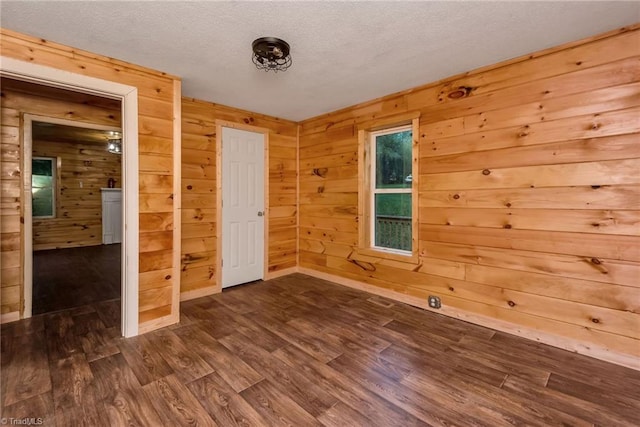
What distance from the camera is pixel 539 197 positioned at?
2.25 meters

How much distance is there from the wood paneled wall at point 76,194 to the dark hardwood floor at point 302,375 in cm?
481

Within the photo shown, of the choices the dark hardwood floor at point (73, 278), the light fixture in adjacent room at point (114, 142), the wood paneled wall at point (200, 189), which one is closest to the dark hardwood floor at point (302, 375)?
the dark hardwood floor at point (73, 278)

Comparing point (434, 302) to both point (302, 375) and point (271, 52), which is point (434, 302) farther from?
point (271, 52)

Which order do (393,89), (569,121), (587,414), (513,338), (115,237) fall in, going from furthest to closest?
1. (115,237)
2. (393,89)
3. (513,338)
4. (569,121)
5. (587,414)

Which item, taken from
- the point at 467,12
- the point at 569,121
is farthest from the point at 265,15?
the point at 569,121

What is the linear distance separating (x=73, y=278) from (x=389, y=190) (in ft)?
15.4

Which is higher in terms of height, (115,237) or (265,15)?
(265,15)

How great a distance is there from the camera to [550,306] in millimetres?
2217

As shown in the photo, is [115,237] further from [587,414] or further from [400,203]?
[587,414]

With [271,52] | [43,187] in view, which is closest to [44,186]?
[43,187]

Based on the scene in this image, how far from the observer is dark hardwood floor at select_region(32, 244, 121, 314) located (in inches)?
126

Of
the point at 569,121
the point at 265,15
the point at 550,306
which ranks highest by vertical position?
the point at 265,15

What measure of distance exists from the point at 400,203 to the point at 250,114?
7.66ft

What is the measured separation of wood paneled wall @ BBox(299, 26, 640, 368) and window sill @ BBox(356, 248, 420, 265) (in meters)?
0.06
